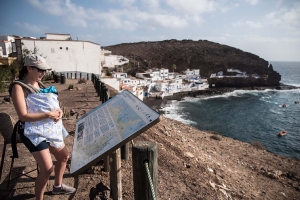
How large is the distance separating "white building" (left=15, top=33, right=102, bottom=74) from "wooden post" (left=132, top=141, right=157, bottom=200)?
29.2 meters

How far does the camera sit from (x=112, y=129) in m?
2.01

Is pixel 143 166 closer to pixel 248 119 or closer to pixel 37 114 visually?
pixel 37 114

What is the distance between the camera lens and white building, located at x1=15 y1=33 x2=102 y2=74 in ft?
86.0

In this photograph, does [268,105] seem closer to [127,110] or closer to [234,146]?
[234,146]

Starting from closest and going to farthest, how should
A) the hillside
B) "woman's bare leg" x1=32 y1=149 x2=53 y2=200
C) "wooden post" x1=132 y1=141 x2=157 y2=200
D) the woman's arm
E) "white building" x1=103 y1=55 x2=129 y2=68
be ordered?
"wooden post" x1=132 y1=141 x2=157 y2=200, the woman's arm, "woman's bare leg" x1=32 y1=149 x2=53 y2=200, the hillside, "white building" x1=103 y1=55 x2=129 y2=68

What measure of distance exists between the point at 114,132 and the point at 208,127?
90.6ft

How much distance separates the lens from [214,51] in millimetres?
104438

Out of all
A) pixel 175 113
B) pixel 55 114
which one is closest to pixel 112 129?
pixel 55 114

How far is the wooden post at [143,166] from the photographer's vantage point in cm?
170

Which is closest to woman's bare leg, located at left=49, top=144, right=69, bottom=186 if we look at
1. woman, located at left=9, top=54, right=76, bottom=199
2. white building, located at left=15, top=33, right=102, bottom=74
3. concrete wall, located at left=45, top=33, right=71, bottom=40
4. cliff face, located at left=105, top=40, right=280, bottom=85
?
woman, located at left=9, top=54, right=76, bottom=199

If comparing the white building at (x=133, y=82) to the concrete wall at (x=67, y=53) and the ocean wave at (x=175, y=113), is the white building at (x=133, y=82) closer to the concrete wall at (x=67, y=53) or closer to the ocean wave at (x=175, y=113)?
the ocean wave at (x=175, y=113)

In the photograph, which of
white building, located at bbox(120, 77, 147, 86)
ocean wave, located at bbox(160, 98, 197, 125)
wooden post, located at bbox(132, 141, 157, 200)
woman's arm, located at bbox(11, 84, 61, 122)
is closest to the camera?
wooden post, located at bbox(132, 141, 157, 200)

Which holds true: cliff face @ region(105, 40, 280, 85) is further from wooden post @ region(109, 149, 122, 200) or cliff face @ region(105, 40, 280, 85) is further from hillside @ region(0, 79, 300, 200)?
wooden post @ region(109, 149, 122, 200)

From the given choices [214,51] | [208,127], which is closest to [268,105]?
[208,127]
